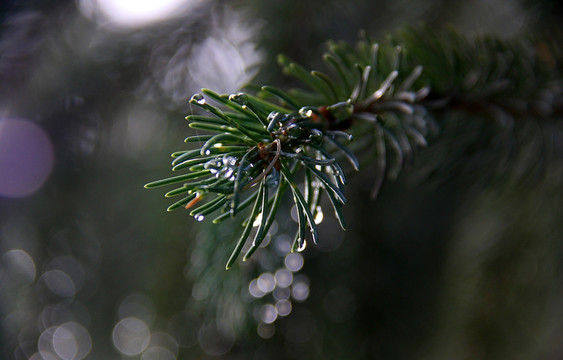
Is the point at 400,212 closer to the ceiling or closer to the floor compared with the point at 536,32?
closer to the floor

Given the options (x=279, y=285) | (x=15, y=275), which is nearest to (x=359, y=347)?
(x=279, y=285)

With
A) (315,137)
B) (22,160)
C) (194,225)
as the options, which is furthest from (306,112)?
(22,160)

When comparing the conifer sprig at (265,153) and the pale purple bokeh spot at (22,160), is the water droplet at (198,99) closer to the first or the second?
the conifer sprig at (265,153)

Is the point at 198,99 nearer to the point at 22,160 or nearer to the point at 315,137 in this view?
the point at 315,137

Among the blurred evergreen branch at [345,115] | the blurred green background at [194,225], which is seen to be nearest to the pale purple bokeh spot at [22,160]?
the blurred green background at [194,225]

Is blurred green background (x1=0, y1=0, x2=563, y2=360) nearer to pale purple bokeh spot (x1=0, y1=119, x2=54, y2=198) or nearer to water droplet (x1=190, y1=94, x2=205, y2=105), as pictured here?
pale purple bokeh spot (x1=0, y1=119, x2=54, y2=198)

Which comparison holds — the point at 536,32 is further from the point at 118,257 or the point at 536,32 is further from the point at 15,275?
Answer: the point at 15,275

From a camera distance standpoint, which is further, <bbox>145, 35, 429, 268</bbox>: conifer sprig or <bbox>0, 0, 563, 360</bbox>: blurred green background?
<bbox>0, 0, 563, 360</bbox>: blurred green background

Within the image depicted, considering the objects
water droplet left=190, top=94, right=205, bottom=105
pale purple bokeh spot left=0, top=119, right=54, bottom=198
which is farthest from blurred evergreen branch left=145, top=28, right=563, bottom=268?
pale purple bokeh spot left=0, top=119, right=54, bottom=198
